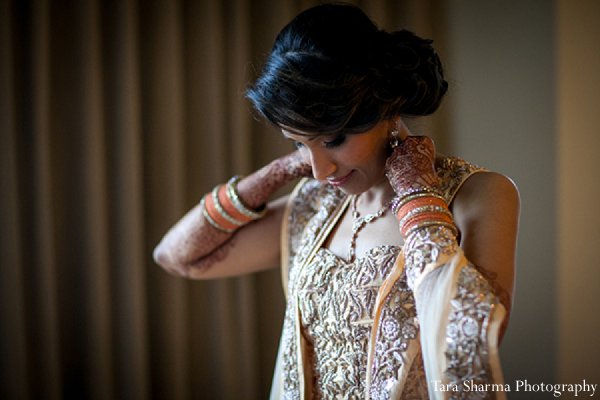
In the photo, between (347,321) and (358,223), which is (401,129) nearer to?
(358,223)

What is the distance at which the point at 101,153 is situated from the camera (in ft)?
5.78

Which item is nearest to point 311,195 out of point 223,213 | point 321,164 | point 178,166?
point 223,213

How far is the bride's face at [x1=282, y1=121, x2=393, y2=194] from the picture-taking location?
3.80 ft

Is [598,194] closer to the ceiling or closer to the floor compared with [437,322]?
closer to the ceiling

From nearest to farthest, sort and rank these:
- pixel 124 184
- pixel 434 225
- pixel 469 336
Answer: pixel 469 336 → pixel 434 225 → pixel 124 184

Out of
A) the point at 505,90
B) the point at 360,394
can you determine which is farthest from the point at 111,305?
the point at 505,90

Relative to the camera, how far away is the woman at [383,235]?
972mm

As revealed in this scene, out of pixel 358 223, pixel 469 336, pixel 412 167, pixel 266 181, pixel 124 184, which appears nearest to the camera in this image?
pixel 469 336

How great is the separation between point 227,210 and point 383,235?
16.8 inches

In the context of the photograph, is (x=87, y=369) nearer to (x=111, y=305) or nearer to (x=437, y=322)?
(x=111, y=305)

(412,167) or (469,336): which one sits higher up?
(412,167)

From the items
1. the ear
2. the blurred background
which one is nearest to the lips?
the ear

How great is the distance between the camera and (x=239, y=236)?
1543 millimetres

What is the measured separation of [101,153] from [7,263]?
38 centimetres
